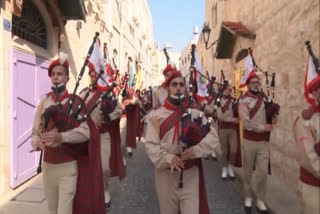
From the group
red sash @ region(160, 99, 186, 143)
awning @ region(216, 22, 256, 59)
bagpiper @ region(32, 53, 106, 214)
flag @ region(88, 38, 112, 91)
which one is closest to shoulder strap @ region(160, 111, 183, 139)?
red sash @ region(160, 99, 186, 143)

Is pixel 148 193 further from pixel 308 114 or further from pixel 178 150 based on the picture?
pixel 308 114

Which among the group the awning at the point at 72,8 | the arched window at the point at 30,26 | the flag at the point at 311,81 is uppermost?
the awning at the point at 72,8

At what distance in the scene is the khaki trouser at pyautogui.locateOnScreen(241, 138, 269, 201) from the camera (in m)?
4.47

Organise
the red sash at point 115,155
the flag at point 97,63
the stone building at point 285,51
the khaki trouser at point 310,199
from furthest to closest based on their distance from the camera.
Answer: the red sash at point 115,155
the stone building at point 285,51
the flag at point 97,63
the khaki trouser at point 310,199

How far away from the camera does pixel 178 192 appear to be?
2.91 meters

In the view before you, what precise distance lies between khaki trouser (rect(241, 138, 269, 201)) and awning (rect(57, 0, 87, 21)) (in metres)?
4.93

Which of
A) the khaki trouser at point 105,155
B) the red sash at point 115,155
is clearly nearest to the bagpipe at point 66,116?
the khaki trouser at point 105,155

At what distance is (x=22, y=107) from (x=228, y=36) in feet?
25.7

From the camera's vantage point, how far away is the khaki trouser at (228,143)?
6266 millimetres

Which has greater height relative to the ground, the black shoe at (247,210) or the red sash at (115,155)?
the red sash at (115,155)

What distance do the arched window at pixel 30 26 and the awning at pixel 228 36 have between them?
18.5 ft

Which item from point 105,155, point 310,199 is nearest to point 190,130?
point 310,199

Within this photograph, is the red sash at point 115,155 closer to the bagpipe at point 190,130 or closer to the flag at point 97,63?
the flag at point 97,63

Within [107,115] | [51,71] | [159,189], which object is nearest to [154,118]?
[159,189]
